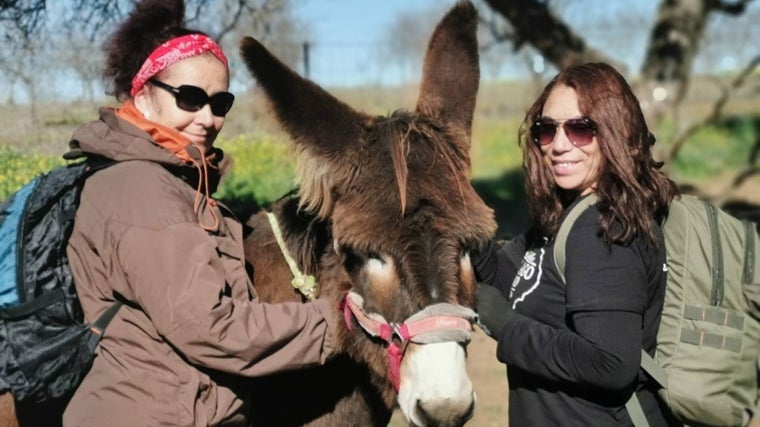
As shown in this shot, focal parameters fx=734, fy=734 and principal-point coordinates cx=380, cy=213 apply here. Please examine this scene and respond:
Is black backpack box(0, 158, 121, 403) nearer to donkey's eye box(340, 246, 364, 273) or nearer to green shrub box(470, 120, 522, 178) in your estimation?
donkey's eye box(340, 246, 364, 273)

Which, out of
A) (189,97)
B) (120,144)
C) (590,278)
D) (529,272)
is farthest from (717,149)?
(120,144)

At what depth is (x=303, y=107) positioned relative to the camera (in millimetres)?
2488

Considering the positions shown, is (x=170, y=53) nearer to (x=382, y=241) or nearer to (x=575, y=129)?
(x=382, y=241)

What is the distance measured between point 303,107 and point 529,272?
1011mm

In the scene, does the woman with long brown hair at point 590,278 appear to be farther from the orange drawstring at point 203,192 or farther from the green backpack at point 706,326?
the orange drawstring at point 203,192

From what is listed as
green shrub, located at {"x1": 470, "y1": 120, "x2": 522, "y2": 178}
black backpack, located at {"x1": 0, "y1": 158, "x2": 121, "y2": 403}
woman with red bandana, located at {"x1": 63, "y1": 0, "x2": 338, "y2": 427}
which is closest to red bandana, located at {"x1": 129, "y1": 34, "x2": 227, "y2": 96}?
woman with red bandana, located at {"x1": 63, "y1": 0, "x2": 338, "y2": 427}

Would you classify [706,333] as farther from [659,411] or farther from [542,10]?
[542,10]

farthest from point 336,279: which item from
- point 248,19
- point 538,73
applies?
point 538,73

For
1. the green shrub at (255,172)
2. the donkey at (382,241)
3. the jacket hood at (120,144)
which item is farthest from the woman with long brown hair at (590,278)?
the green shrub at (255,172)

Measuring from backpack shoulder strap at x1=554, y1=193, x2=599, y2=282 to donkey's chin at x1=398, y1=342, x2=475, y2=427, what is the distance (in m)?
0.46

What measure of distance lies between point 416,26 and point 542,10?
9.81 metres

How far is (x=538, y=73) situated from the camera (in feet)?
41.7

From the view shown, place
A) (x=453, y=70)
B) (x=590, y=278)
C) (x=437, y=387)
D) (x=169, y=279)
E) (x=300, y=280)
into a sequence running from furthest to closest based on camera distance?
(x=453, y=70)
(x=300, y=280)
(x=590, y=278)
(x=437, y=387)
(x=169, y=279)

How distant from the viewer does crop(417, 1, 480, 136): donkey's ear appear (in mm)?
2861
